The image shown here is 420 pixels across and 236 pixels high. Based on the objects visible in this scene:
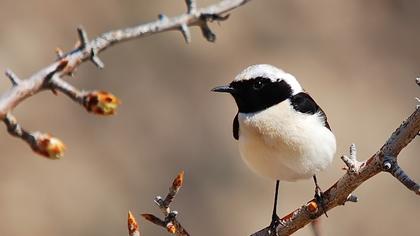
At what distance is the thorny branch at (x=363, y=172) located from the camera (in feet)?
7.20

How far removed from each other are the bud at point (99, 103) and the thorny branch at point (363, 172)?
0.83 metres

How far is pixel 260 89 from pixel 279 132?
40 centimetres

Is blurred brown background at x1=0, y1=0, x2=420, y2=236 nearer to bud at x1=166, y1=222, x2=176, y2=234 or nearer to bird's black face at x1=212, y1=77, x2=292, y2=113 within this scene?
bird's black face at x1=212, y1=77, x2=292, y2=113

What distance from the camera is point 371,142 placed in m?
7.59

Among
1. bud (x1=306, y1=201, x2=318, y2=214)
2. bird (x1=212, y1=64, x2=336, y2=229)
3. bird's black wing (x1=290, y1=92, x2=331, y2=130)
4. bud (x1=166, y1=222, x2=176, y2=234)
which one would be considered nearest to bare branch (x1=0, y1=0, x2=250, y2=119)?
bud (x1=166, y1=222, x2=176, y2=234)

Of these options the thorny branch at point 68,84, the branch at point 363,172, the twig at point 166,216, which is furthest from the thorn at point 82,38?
the branch at point 363,172

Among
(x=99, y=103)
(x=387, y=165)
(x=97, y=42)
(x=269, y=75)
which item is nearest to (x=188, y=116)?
(x=269, y=75)

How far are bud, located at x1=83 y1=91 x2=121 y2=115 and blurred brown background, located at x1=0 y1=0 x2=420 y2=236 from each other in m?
4.91

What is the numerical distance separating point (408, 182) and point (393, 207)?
18.1 ft

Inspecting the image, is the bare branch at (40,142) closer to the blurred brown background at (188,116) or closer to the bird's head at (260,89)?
the bird's head at (260,89)

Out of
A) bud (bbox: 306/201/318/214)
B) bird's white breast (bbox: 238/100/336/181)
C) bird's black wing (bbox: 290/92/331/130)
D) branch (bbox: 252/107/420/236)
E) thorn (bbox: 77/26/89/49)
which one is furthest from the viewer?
bird's black wing (bbox: 290/92/331/130)

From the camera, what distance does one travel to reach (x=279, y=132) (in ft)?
10.5

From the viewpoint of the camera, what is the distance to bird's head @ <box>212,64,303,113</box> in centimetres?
353

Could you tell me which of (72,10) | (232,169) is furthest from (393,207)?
(72,10)
